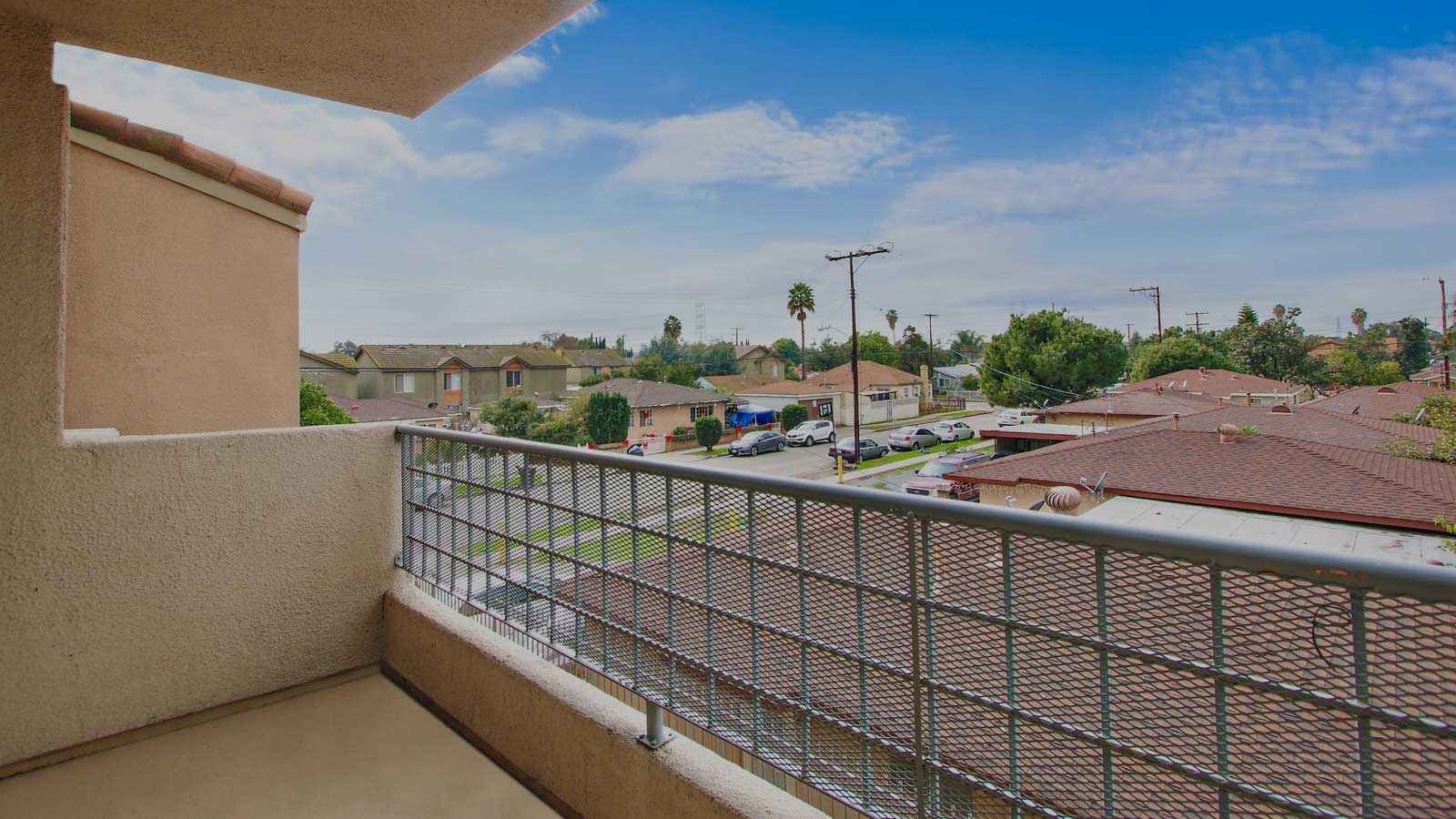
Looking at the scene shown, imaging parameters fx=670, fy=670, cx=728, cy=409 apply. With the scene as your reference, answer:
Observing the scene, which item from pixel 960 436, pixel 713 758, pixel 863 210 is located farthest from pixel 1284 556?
pixel 863 210

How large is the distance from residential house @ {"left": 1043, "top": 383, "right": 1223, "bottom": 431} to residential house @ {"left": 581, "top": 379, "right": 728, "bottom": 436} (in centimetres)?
683

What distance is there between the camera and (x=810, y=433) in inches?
564

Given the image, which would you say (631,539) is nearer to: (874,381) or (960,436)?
(960,436)

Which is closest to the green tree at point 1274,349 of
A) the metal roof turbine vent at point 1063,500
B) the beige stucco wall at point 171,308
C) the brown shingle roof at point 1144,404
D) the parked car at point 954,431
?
the brown shingle roof at point 1144,404

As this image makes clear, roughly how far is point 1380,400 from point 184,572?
17.2 metres

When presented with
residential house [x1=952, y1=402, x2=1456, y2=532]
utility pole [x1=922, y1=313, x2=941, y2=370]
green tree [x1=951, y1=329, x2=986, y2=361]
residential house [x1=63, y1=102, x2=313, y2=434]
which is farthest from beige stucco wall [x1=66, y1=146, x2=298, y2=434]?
green tree [x1=951, y1=329, x2=986, y2=361]

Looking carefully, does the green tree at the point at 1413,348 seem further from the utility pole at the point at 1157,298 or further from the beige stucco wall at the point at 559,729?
the beige stucco wall at the point at 559,729

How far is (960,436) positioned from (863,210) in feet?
80.7

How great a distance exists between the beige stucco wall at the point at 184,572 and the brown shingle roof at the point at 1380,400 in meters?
13.3

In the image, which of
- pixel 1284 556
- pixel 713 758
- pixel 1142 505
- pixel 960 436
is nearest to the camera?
pixel 1284 556

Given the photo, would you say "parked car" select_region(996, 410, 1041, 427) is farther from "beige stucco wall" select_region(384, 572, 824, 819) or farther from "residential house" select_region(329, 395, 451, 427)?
"beige stucco wall" select_region(384, 572, 824, 819)

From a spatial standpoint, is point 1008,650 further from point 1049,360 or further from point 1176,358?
point 1176,358

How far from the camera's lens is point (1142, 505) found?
219 inches

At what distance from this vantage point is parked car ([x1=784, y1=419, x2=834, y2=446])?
1409cm
